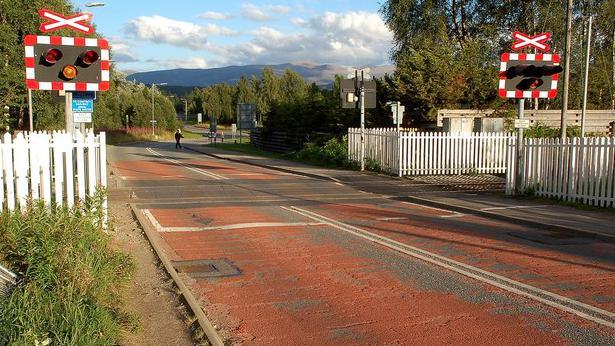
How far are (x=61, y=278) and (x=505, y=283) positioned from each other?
15.2ft

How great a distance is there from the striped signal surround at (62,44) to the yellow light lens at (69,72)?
0.11 m

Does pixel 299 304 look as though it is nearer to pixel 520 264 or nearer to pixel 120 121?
pixel 520 264

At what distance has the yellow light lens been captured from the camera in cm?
941

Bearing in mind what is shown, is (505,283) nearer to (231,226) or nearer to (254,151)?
(231,226)

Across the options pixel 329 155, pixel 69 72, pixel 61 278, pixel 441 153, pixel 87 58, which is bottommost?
pixel 329 155

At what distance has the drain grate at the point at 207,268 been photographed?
7016 millimetres

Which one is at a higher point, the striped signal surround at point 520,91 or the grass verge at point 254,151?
the striped signal surround at point 520,91

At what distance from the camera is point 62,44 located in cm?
938

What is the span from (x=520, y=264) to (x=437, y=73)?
855 inches

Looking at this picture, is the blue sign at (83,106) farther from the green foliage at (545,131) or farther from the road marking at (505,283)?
the green foliage at (545,131)

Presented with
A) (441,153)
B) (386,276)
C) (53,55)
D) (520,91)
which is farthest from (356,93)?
(386,276)

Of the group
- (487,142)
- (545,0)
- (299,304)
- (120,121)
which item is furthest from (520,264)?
(120,121)

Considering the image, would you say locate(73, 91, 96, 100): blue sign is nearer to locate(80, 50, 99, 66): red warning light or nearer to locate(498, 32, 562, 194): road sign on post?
locate(80, 50, 99, 66): red warning light

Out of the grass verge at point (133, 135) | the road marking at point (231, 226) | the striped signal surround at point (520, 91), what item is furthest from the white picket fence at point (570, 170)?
the grass verge at point (133, 135)
